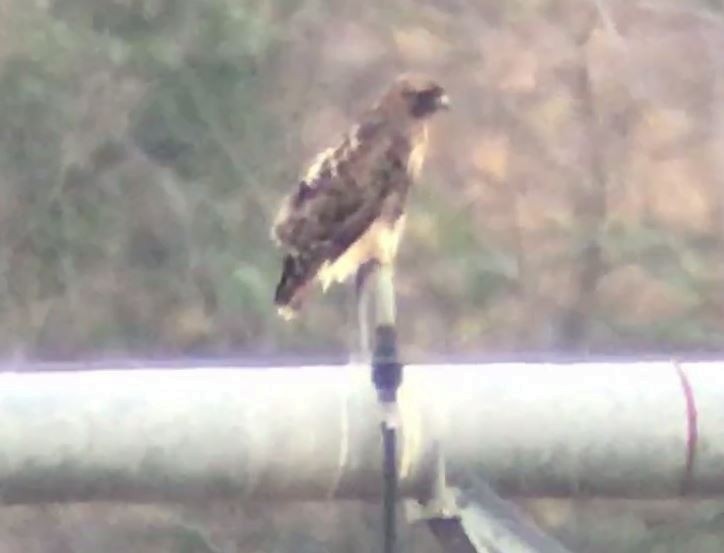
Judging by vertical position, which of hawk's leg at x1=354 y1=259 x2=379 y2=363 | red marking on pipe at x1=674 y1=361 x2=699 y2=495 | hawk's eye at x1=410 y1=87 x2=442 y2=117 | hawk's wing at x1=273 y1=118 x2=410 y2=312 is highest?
hawk's eye at x1=410 y1=87 x2=442 y2=117

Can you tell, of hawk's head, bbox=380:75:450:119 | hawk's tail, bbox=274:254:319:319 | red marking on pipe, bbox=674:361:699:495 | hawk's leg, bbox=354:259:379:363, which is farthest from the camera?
hawk's head, bbox=380:75:450:119

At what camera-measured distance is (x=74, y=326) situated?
17.2 ft

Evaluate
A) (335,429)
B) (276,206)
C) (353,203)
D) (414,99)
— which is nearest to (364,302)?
(353,203)

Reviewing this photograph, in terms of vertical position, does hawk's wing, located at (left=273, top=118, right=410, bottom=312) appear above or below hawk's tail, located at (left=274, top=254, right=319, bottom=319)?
above

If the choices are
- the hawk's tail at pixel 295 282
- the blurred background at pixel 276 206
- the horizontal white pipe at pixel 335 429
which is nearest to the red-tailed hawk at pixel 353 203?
the hawk's tail at pixel 295 282

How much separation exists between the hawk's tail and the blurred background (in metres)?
2.15

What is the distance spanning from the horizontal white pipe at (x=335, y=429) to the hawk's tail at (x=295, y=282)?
1.88 ft

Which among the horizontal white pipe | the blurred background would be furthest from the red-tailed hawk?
the blurred background

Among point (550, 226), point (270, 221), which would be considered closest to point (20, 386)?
point (270, 221)

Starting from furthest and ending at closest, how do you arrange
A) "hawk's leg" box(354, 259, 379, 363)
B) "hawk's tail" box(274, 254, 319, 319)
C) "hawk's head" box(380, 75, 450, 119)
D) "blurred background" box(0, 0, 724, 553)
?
"blurred background" box(0, 0, 724, 553) < "hawk's head" box(380, 75, 450, 119) < "hawk's tail" box(274, 254, 319, 319) < "hawk's leg" box(354, 259, 379, 363)

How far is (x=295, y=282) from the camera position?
2596 millimetres

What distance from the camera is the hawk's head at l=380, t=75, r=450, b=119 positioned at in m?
2.86

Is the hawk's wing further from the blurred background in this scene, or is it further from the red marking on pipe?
the blurred background

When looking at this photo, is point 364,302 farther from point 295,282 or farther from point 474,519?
point 474,519
